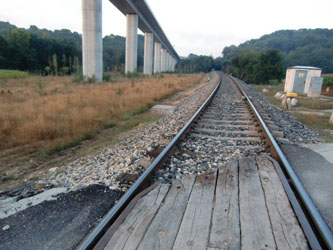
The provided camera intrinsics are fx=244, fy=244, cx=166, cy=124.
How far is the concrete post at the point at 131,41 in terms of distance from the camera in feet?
112

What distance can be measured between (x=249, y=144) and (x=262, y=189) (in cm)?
197

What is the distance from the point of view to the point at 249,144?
4715mm

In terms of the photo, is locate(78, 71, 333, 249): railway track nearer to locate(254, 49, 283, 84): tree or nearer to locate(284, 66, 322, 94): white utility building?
locate(284, 66, 322, 94): white utility building

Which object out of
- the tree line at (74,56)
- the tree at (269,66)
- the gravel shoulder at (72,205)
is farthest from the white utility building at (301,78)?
the tree at (269,66)

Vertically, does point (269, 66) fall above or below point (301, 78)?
above

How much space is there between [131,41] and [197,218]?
35.2 m

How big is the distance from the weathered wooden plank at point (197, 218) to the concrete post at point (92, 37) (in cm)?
2018

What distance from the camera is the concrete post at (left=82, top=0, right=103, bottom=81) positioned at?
67.4 feet

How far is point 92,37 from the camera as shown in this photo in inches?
837

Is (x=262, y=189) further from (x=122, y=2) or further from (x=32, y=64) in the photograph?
(x=32, y=64)

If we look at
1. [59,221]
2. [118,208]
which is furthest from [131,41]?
[118,208]

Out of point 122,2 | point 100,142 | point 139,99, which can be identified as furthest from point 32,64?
point 100,142

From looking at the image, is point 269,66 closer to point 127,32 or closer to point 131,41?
point 131,41

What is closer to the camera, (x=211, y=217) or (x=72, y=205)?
(x=211, y=217)
